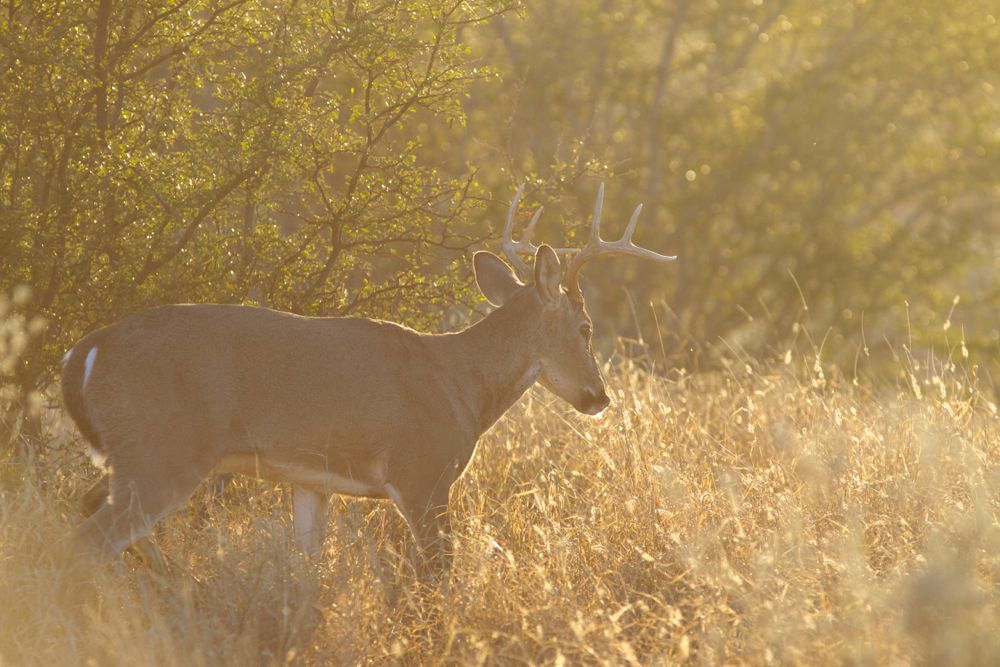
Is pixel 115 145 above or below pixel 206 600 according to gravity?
above

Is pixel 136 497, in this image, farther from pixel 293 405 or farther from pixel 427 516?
pixel 427 516

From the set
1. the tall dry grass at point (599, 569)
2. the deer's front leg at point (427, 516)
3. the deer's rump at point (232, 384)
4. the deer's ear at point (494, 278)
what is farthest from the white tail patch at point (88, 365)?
the deer's ear at point (494, 278)

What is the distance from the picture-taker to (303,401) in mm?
6789

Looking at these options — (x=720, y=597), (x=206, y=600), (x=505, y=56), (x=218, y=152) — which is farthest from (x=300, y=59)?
(x=505, y=56)

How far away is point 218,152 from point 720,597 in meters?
3.66

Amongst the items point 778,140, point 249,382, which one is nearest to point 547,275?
point 249,382

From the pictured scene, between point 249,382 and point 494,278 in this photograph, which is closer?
point 249,382

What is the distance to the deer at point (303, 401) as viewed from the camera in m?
6.38

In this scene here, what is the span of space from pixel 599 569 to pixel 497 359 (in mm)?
1632

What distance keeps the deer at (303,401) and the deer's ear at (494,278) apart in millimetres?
329

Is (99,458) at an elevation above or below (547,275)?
below

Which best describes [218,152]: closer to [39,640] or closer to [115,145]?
[115,145]

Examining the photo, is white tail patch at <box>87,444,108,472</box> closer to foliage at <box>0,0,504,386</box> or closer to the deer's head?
foliage at <box>0,0,504,386</box>

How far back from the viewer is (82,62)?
7551 millimetres
